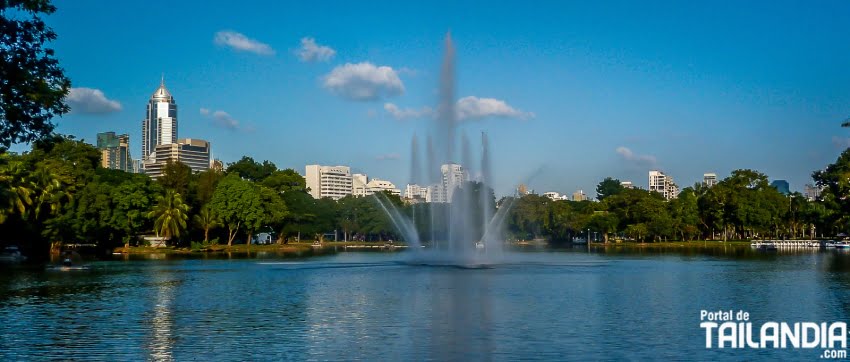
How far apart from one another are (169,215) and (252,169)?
42.6 metres

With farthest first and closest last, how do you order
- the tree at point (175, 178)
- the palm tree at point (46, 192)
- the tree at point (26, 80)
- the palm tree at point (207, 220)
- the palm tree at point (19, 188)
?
the tree at point (175, 178) → the palm tree at point (207, 220) → the palm tree at point (46, 192) → the palm tree at point (19, 188) → the tree at point (26, 80)

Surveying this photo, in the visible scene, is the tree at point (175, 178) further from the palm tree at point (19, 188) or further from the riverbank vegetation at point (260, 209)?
the palm tree at point (19, 188)

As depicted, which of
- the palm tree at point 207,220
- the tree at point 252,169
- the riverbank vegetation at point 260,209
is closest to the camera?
the riverbank vegetation at point 260,209

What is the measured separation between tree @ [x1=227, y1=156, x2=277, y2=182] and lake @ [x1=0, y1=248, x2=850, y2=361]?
100175mm

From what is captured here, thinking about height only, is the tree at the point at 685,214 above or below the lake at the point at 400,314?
above

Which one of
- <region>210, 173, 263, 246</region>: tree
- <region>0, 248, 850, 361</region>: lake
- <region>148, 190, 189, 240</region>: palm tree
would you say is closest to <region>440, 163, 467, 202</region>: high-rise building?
<region>0, 248, 850, 361</region>: lake

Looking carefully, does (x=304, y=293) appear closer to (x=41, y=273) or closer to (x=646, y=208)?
(x=41, y=273)

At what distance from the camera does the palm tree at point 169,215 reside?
114 m

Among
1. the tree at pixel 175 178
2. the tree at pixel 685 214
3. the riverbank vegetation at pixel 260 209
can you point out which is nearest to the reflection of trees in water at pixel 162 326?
the riverbank vegetation at pixel 260 209

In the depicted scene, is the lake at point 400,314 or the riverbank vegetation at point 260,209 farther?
the riverbank vegetation at point 260,209

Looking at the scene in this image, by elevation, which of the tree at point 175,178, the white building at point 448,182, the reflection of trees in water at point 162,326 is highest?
the tree at point 175,178

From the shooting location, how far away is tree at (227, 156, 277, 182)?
510 feet

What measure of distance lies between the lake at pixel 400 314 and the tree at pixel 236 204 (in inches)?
2708

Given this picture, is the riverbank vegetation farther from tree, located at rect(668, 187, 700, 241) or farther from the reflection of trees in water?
the reflection of trees in water
